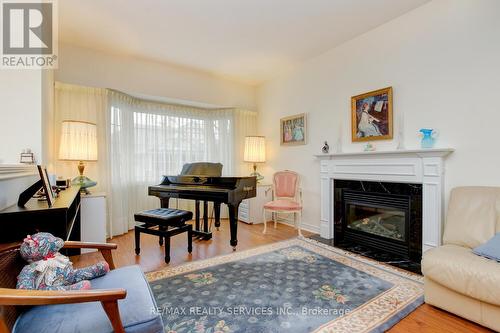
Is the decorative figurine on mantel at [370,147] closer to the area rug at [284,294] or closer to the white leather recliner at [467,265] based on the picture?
the white leather recliner at [467,265]

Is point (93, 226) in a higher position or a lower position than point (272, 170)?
lower

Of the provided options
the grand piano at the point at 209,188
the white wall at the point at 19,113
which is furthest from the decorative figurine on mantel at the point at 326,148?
the white wall at the point at 19,113

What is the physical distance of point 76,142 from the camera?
301 centimetres

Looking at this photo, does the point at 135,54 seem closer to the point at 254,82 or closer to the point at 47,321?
the point at 254,82

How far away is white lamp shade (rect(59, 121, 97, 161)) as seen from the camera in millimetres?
2980

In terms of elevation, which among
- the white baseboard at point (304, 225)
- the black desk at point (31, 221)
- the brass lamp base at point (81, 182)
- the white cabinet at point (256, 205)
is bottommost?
the white baseboard at point (304, 225)

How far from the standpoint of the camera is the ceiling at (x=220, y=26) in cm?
265

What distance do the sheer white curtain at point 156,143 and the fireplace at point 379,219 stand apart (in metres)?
2.34

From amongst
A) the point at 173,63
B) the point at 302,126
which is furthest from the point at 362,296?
the point at 173,63

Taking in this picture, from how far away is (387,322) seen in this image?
1.66 metres

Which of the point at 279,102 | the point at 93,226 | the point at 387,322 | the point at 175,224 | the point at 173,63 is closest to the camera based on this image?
the point at 387,322

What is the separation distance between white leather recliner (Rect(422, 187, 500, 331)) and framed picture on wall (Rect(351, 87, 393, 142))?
1.05 metres

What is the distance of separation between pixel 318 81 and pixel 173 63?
2.39 m

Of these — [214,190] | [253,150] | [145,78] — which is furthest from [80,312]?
[253,150]
